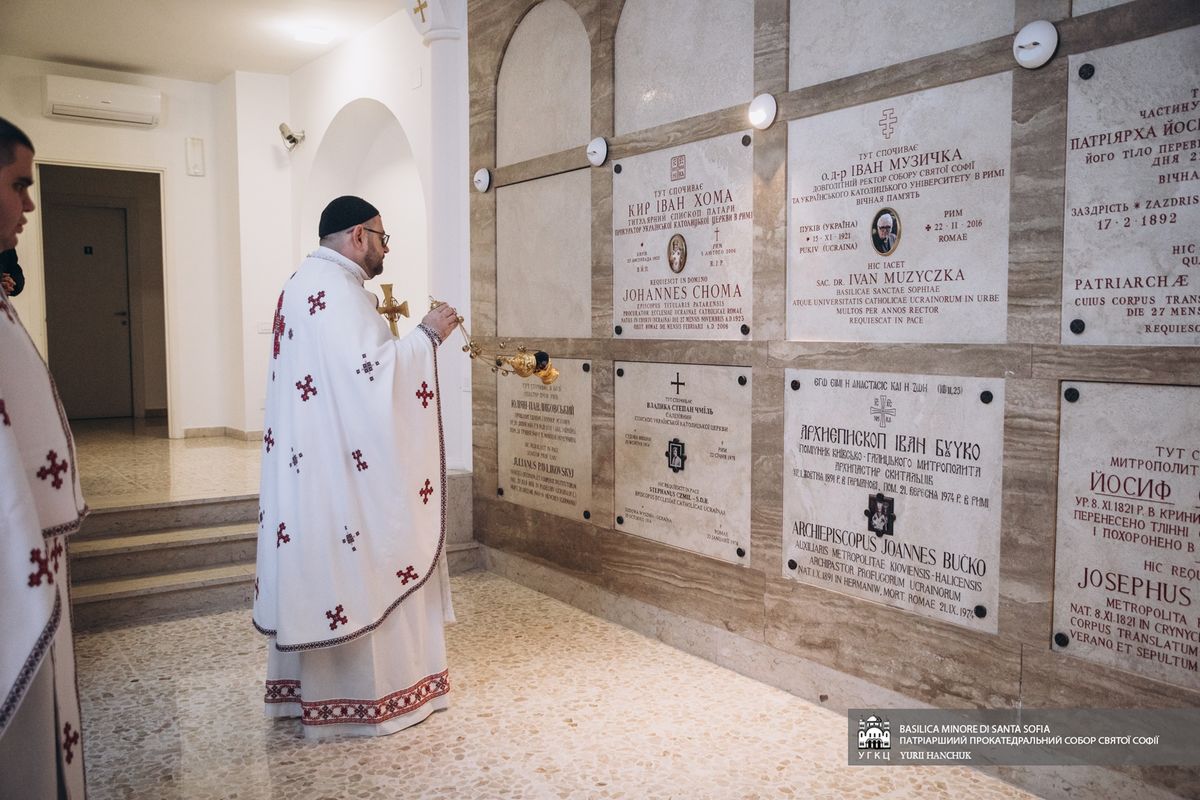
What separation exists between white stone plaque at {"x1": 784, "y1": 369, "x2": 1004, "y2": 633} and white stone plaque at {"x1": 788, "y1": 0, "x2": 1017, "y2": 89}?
1.03 metres

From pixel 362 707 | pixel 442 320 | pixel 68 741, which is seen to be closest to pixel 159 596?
pixel 362 707

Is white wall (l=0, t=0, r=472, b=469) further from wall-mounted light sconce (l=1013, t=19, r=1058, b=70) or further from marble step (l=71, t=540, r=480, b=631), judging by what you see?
wall-mounted light sconce (l=1013, t=19, r=1058, b=70)

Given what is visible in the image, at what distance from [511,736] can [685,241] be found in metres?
2.02

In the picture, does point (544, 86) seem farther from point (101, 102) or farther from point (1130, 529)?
point (101, 102)

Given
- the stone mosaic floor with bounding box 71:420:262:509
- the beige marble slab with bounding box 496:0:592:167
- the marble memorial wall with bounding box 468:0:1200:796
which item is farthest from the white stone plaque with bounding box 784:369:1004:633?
the stone mosaic floor with bounding box 71:420:262:509

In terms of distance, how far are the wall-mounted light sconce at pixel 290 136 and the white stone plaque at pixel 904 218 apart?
546 cm

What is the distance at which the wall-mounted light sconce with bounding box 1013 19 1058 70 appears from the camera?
95.5 inches

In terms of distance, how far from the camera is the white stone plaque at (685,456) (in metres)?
3.46

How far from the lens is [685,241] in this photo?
364 cm

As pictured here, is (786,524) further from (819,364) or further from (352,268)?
(352,268)

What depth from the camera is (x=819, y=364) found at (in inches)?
123

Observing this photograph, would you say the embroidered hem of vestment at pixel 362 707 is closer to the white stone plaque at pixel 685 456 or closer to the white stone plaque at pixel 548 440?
the white stone plaque at pixel 685 456

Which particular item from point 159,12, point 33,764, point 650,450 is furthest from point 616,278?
point 159,12

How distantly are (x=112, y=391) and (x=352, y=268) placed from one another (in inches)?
331
